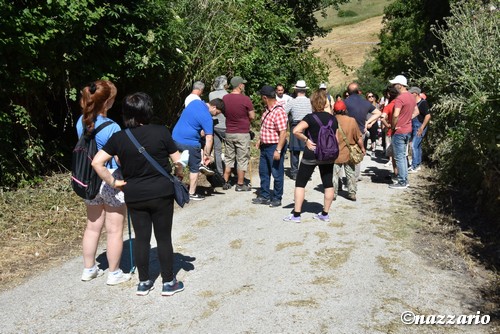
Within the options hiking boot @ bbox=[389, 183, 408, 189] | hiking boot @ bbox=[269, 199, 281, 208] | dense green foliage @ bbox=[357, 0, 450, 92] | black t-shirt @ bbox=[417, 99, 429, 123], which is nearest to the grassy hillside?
dense green foliage @ bbox=[357, 0, 450, 92]

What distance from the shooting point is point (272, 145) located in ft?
25.6

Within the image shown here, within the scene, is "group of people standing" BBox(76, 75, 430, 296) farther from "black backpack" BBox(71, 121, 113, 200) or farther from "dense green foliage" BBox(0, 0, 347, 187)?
"dense green foliage" BBox(0, 0, 347, 187)

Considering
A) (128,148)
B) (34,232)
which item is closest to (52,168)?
(34,232)

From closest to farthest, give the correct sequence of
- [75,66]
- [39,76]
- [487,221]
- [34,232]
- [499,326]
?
[499,326]
[34,232]
[487,221]
[39,76]
[75,66]

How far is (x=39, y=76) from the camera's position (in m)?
7.33

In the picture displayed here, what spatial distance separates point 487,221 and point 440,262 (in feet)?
5.67

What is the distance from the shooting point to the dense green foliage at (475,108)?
6656 mm

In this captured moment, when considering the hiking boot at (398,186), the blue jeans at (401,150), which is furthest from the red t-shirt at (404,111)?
the hiking boot at (398,186)

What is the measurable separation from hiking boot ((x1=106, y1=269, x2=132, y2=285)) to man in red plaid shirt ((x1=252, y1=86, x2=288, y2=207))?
321cm

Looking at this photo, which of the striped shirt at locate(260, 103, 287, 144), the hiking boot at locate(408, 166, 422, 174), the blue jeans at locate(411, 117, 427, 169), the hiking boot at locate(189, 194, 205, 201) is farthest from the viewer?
the hiking boot at locate(408, 166, 422, 174)

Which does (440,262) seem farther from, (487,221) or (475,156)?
(475,156)

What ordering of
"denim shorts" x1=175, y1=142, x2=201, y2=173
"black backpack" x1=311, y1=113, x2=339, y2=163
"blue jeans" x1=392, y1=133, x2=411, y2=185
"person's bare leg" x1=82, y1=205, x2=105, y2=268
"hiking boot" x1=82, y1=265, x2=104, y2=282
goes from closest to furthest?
"person's bare leg" x1=82, y1=205, x2=105, y2=268 → "hiking boot" x1=82, y1=265, x2=104, y2=282 → "black backpack" x1=311, y1=113, x2=339, y2=163 → "denim shorts" x1=175, y1=142, x2=201, y2=173 → "blue jeans" x1=392, y1=133, x2=411, y2=185

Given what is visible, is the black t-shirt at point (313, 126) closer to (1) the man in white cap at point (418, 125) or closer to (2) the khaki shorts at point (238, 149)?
(2) the khaki shorts at point (238, 149)

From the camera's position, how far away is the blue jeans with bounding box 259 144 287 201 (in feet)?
25.6
